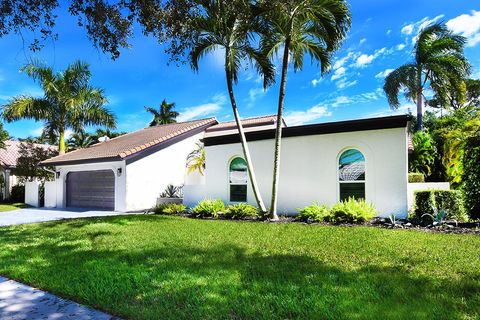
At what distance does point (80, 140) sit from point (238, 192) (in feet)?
110

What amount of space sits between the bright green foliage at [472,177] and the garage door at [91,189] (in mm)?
17303

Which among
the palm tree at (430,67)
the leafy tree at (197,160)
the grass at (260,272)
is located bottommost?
the grass at (260,272)

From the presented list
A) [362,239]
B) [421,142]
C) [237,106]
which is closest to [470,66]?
[421,142]

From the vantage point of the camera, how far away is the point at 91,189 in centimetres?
2117

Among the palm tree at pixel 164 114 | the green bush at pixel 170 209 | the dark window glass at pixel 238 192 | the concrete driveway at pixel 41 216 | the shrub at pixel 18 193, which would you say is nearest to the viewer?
the concrete driveway at pixel 41 216

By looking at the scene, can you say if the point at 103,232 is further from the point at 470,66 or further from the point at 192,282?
the point at 470,66

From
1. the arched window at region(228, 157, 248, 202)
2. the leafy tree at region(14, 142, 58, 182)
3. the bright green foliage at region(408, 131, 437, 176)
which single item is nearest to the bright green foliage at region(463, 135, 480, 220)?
the arched window at region(228, 157, 248, 202)

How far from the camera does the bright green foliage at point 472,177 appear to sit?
10984mm

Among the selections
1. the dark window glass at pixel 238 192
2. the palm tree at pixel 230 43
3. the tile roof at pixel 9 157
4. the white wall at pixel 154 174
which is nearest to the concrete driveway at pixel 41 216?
the white wall at pixel 154 174

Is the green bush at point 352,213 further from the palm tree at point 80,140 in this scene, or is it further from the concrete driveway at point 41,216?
the palm tree at point 80,140

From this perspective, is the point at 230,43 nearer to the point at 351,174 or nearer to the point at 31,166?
the point at 351,174

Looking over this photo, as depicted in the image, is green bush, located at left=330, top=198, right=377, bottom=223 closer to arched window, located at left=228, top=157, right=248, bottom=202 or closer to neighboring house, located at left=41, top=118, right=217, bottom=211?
arched window, located at left=228, top=157, right=248, bottom=202

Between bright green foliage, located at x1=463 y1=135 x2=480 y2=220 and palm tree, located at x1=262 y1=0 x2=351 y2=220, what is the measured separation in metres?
5.66

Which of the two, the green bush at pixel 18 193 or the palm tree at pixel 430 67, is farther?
the green bush at pixel 18 193
